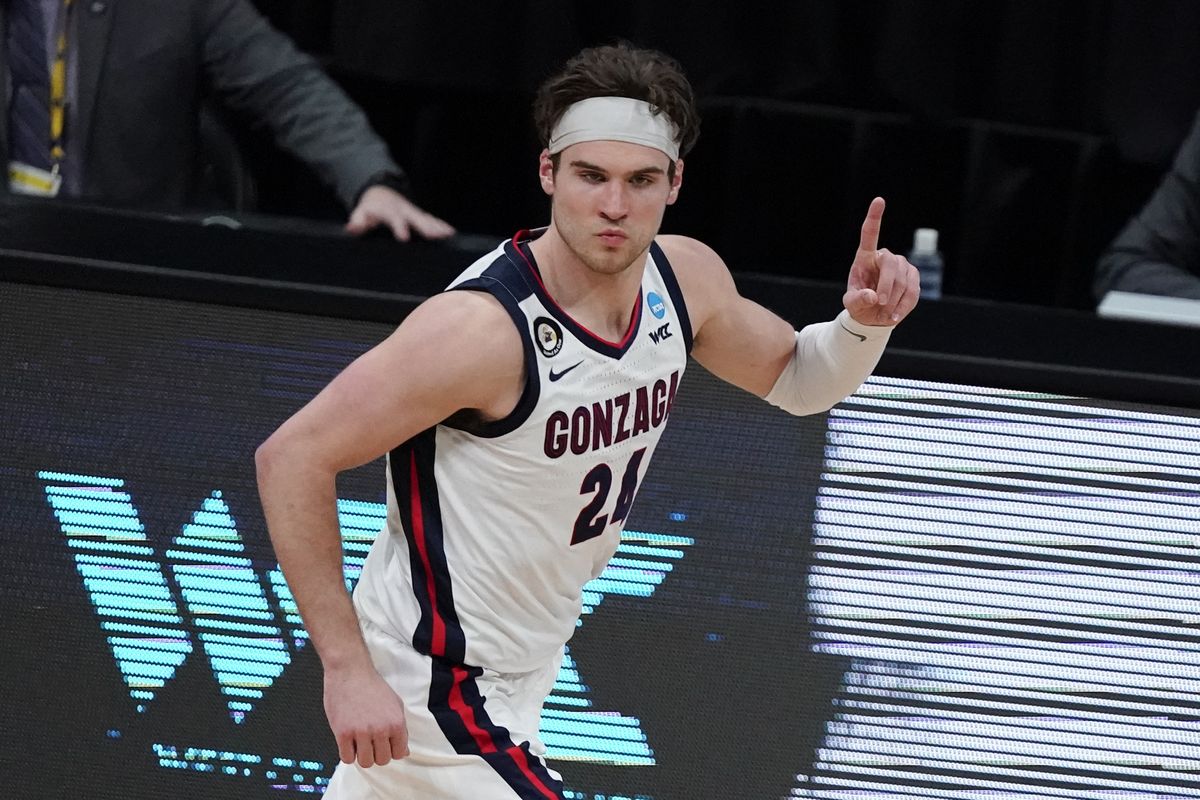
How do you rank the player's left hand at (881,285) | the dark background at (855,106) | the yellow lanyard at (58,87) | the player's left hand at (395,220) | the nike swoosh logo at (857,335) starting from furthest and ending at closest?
the dark background at (855,106) < the yellow lanyard at (58,87) < the player's left hand at (395,220) < the nike swoosh logo at (857,335) < the player's left hand at (881,285)

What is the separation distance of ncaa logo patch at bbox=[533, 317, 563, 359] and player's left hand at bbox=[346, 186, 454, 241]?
1083 millimetres

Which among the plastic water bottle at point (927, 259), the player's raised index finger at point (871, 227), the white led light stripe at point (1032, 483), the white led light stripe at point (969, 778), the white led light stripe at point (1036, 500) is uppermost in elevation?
the plastic water bottle at point (927, 259)

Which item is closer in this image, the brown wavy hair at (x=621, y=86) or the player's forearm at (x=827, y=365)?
the brown wavy hair at (x=621, y=86)

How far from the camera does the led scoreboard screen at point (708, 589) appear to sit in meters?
2.73

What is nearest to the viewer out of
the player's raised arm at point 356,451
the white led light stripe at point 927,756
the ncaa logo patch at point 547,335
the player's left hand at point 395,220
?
the player's raised arm at point 356,451

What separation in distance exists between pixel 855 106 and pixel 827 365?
1.87 m

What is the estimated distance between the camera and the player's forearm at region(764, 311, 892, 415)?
2.48 m

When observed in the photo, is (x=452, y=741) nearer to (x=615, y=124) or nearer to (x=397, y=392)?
(x=397, y=392)

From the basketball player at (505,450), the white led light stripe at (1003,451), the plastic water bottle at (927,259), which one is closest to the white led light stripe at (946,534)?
the white led light stripe at (1003,451)

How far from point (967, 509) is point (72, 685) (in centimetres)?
153

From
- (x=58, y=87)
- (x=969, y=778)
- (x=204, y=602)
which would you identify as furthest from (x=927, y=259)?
(x=58, y=87)

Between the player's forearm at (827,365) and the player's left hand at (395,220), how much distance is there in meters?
0.95

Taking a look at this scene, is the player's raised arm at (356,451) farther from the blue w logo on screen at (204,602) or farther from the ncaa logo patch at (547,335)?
the blue w logo on screen at (204,602)

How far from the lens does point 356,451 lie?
2.14m
